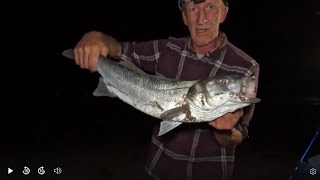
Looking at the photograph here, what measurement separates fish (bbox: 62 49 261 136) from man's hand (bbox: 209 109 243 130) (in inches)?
4.7

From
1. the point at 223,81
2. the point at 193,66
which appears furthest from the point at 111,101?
the point at 223,81

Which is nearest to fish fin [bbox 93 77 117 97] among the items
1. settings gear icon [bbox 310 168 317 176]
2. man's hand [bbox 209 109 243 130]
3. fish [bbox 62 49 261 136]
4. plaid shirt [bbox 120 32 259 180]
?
fish [bbox 62 49 261 136]

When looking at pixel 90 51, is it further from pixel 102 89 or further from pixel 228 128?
pixel 228 128

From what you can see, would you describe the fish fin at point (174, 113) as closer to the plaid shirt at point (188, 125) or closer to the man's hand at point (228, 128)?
the man's hand at point (228, 128)

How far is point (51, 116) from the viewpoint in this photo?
6109 millimetres

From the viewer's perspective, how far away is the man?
1630mm

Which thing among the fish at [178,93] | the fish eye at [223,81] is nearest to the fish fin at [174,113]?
the fish at [178,93]

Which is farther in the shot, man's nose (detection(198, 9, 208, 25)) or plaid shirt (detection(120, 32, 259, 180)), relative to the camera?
plaid shirt (detection(120, 32, 259, 180))

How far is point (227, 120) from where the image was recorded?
56.6 inches

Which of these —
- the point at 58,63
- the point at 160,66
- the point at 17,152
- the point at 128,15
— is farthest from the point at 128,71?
the point at 58,63

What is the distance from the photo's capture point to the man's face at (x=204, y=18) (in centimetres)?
164

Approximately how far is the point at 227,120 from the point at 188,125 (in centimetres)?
49

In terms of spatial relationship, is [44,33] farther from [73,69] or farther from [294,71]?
[294,71]

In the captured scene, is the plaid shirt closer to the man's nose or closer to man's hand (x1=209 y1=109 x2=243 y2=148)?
man's hand (x1=209 y1=109 x2=243 y2=148)
